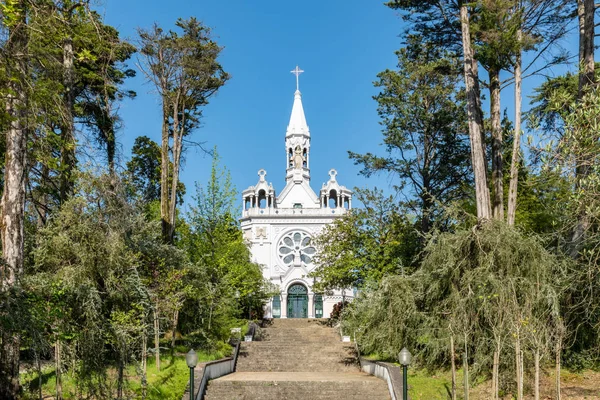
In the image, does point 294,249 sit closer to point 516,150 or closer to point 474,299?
point 516,150

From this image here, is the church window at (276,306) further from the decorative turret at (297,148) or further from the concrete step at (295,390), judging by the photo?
the concrete step at (295,390)

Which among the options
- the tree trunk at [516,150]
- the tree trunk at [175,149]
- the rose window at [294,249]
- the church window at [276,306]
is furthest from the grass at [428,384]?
the rose window at [294,249]

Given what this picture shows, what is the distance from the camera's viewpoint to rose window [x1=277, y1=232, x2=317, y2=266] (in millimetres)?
48031

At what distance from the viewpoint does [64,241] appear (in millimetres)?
12781

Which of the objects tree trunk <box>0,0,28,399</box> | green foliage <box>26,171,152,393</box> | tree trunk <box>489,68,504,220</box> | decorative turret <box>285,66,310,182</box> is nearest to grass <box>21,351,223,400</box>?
tree trunk <box>0,0,28,399</box>

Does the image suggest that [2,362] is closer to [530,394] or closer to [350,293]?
[530,394]

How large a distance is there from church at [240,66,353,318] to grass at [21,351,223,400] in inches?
973

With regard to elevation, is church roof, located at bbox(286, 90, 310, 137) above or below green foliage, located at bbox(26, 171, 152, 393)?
above

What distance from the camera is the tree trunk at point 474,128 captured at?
16469 mm

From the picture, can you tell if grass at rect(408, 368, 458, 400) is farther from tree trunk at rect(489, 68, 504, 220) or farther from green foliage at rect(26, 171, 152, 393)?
green foliage at rect(26, 171, 152, 393)

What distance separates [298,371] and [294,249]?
28615 mm

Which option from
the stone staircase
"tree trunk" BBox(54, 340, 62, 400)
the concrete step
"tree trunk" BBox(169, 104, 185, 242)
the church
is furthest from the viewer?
the church

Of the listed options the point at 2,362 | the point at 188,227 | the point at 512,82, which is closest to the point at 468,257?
the point at 512,82

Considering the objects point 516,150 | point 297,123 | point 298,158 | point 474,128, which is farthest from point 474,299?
point 297,123
